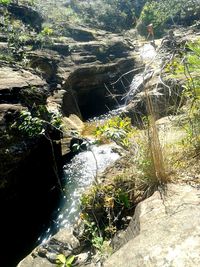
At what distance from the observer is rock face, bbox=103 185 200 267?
1.64 m

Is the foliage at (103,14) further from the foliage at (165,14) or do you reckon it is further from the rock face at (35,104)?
the rock face at (35,104)

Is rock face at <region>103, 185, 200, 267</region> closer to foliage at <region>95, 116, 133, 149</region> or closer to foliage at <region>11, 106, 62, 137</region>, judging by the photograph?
foliage at <region>95, 116, 133, 149</region>

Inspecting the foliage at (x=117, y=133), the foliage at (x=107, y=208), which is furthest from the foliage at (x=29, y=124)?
the foliage at (x=107, y=208)

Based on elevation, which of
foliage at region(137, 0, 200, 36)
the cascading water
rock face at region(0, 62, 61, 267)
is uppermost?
foliage at region(137, 0, 200, 36)

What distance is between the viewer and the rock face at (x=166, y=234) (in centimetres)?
164

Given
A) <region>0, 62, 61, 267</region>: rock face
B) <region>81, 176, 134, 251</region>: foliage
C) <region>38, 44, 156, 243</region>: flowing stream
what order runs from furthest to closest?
<region>38, 44, 156, 243</region>: flowing stream
<region>0, 62, 61, 267</region>: rock face
<region>81, 176, 134, 251</region>: foliage

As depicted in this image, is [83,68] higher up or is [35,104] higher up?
[35,104]

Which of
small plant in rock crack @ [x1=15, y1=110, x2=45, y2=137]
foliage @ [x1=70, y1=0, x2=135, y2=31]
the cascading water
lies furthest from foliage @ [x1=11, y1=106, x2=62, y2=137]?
foliage @ [x1=70, y1=0, x2=135, y2=31]

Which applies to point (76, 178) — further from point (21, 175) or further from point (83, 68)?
point (83, 68)

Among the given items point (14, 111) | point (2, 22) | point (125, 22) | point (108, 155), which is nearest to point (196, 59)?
point (14, 111)

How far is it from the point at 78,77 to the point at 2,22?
3122 millimetres

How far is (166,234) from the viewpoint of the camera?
6.07 feet

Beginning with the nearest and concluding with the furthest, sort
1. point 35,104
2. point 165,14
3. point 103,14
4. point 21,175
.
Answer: point 21,175 < point 35,104 < point 165,14 < point 103,14

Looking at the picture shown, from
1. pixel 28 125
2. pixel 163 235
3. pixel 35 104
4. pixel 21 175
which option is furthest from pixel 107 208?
pixel 35 104
